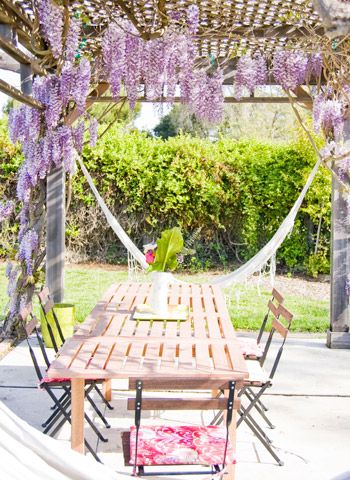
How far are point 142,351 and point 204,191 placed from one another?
558 centimetres

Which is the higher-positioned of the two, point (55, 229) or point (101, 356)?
point (55, 229)

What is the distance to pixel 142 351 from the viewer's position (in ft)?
8.79

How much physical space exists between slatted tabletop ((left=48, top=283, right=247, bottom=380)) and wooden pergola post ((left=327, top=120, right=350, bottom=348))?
1597 millimetres

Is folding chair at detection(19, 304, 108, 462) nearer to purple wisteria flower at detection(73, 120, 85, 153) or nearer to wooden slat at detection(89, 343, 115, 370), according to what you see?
wooden slat at detection(89, 343, 115, 370)

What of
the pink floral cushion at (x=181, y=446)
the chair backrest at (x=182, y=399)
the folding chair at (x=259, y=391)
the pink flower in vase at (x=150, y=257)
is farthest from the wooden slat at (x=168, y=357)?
the pink flower in vase at (x=150, y=257)

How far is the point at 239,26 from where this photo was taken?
4684mm

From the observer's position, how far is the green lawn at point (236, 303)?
6.07 meters

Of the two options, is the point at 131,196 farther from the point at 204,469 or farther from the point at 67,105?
the point at 204,469

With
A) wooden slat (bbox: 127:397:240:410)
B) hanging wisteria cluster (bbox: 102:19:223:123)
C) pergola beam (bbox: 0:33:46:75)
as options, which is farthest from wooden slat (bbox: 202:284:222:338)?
pergola beam (bbox: 0:33:46:75)

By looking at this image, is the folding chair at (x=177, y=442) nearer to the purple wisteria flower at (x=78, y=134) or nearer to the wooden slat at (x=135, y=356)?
the wooden slat at (x=135, y=356)

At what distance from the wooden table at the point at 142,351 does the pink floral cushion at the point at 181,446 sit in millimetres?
173

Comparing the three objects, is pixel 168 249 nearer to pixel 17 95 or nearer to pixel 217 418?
pixel 217 418

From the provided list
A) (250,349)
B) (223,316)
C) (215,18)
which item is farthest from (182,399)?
(215,18)

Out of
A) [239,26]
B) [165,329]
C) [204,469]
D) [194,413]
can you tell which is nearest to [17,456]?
[204,469]
